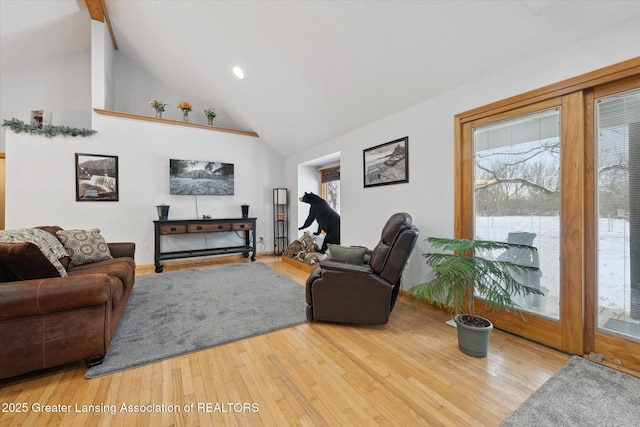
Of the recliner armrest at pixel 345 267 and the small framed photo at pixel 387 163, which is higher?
the small framed photo at pixel 387 163

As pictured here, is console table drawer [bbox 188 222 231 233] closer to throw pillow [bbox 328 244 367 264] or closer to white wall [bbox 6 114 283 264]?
white wall [bbox 6 114 283 264]

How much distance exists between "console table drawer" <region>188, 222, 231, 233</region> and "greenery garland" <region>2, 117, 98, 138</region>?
87.8 inches

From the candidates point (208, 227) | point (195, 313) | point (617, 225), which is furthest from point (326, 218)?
point (617, 225)

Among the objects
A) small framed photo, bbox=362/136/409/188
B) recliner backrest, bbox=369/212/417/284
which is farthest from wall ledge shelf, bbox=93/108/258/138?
recliner backrest, bbox=369/212/417/284

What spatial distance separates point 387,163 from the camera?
3289 mm

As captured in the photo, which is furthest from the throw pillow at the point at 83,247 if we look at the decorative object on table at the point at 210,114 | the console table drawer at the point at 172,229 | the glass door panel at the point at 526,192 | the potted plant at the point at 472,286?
the glass door panel at the point at 526,192

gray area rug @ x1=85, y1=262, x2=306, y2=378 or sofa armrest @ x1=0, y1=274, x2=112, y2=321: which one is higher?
sofa armrest @ x1=0, y1=274, x2=112, y2=321

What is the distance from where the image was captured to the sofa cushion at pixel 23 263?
157 centimetres

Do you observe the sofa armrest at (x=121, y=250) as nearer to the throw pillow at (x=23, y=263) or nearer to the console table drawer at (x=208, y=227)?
the console table drawer at (x=208, y=227)

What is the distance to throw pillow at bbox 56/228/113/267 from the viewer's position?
2.70 m

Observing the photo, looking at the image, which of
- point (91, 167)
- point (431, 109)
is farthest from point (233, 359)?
point (91, 167)

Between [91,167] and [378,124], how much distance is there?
467 cm

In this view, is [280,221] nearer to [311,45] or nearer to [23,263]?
[311,45]

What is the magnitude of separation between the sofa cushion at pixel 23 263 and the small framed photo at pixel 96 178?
3141 millimetres
